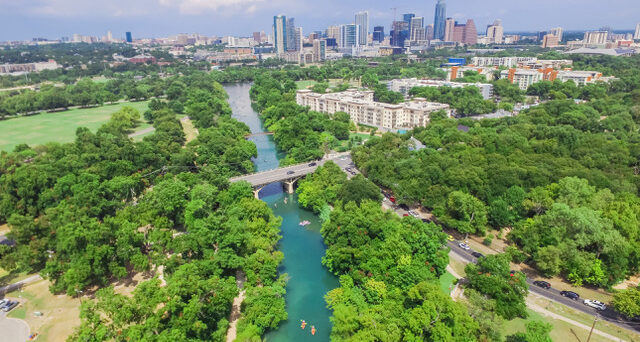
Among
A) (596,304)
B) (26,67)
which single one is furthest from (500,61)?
(26,67)

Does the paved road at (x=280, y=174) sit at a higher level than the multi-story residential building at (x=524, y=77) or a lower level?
lower

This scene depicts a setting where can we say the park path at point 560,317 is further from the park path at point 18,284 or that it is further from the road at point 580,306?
the park path at point 18,284

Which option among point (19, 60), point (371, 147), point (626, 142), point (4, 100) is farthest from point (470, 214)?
point (19, 60)

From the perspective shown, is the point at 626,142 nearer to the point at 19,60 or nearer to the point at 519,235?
the point at 519,235

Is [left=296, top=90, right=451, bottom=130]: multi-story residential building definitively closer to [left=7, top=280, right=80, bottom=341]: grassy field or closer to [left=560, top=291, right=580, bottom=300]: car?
[left=560, top=291, right=580, bottom=300]: car

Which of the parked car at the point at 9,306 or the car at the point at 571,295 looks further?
the car at the point at 571,295

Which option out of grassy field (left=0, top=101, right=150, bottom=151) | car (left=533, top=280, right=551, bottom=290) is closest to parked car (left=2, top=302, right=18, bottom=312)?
car (left=533, top=280, right=551, bottom=290)

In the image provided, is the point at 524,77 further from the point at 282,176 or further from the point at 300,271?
the point at 300,271

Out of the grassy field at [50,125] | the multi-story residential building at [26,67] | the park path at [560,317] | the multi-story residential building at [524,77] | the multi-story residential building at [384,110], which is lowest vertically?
the park path at [560,317]

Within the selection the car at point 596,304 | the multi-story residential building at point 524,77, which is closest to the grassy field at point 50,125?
the car at point 596,304
